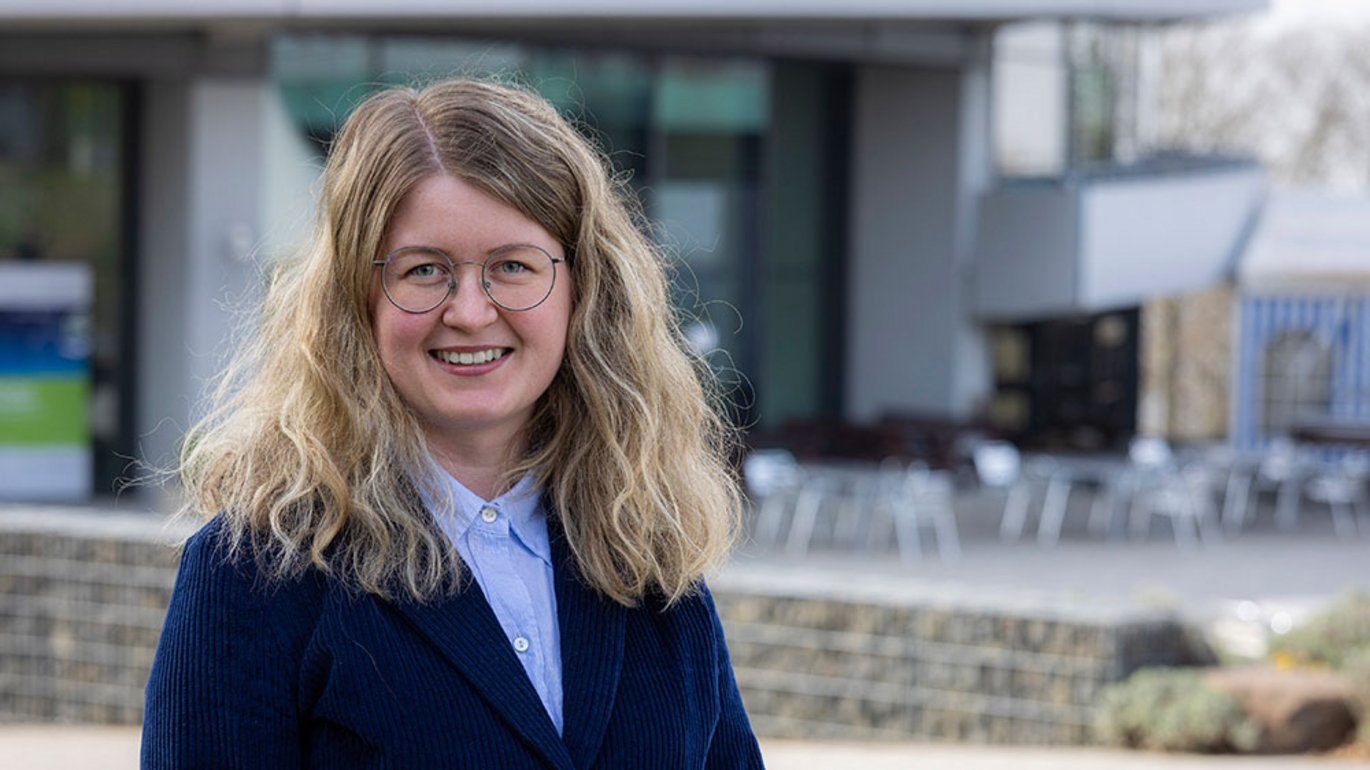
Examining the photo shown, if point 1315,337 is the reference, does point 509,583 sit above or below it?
above

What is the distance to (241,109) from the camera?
1655 centimetres

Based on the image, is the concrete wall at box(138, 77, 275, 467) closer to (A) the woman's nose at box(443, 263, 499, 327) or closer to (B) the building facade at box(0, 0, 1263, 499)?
(B) the building facade at box(0, 0, 1263, 499)

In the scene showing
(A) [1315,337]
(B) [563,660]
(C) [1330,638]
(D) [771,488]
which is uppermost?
(B) [563,660]

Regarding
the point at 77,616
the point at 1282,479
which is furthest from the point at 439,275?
the point at 1282,479

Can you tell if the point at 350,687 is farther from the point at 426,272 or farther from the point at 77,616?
the point at 77,616

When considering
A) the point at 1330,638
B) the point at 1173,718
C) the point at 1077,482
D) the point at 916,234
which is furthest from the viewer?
the point at 916,234

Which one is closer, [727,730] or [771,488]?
[727,730]

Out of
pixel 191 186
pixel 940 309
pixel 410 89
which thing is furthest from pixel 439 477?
pixel 940 309

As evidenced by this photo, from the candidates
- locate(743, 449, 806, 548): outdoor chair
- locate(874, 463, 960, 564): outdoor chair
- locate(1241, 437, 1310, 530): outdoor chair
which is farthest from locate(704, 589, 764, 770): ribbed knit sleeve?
locate(1241, 437, 1310, 530): outdoor chair

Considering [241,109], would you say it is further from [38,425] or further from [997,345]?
[997,345]

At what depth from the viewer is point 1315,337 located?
22812mm

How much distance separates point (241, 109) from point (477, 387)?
49.3 feet

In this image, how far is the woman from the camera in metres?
1.95

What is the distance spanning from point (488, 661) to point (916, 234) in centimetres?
2050
